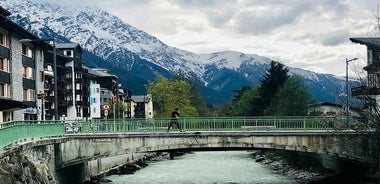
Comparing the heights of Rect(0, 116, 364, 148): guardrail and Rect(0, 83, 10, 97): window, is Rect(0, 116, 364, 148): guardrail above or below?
below

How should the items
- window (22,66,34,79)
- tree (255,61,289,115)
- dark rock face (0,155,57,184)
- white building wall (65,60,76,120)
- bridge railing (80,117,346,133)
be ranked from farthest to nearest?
white building wall (65,60,76,120) → tree (255,61,289,115) → window (22,66,34,79) → bridge railing (80,117,346,133) → dark rock face (0,155,57,184)

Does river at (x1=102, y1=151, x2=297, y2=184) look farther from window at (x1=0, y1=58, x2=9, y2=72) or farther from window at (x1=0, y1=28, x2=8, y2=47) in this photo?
window at (x1=0, y1=28, x2=8, y2=47)

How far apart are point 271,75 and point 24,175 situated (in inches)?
2889

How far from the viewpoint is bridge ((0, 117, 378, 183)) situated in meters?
45.3

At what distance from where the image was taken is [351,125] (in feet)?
148

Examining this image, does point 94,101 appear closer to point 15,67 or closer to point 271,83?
point 271,83

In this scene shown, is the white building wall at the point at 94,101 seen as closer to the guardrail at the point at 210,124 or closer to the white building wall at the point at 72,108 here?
the white building wall at the point at 72,108

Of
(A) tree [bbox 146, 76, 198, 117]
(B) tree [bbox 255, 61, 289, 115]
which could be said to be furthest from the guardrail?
(A) tree [bbox 146, 76, 198, 117]

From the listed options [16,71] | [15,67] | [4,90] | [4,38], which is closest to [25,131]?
[4,90]

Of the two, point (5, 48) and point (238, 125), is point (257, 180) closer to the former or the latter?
point (238, 125)

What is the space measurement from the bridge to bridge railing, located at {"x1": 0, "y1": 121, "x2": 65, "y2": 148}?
1.11ft

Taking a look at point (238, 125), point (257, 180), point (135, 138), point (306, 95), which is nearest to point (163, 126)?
point (135, 138)

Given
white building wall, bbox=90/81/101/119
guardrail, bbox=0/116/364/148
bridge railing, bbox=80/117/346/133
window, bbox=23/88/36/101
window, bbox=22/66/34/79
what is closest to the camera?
guardrail, bbox=0/116/364/148

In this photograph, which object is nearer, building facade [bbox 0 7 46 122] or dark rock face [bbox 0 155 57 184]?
dark rock face [bbox 0 155 57 184]
